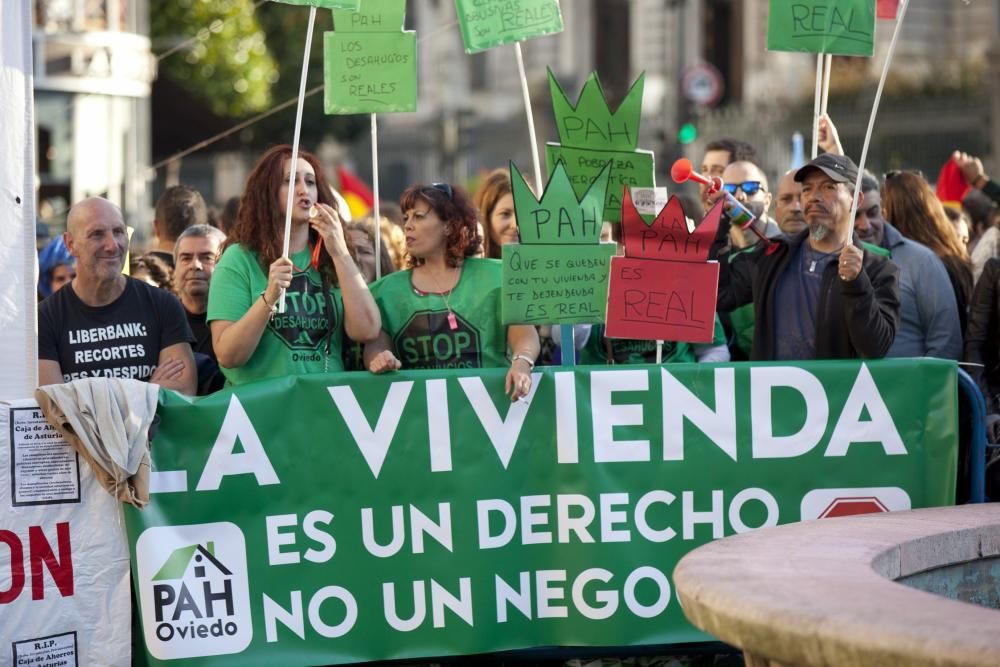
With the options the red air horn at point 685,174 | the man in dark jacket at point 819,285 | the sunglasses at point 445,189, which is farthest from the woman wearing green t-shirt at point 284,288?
the man in dark jacket at point 819,285

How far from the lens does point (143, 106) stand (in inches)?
826

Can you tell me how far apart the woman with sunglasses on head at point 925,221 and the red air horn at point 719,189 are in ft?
3.73

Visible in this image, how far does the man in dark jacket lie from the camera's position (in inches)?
219

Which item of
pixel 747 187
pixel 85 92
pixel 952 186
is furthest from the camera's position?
pixel 85 92

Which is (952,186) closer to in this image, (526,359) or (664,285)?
(664,285)

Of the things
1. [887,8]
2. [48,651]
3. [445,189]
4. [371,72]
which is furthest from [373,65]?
[887,8]

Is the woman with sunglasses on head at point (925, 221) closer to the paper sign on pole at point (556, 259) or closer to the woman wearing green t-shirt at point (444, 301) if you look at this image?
the paper sign on pole at point (556, 259)

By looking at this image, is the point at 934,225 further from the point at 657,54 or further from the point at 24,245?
the point at 657,54

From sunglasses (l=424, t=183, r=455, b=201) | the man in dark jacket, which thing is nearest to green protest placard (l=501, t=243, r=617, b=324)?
sunglasses (l=424, t=183, r=455, b=201)

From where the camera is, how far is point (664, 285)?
547cm

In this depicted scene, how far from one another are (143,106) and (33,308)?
16347 millimetres

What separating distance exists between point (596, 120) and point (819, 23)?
971mm

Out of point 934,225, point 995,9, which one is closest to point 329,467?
point 934,225

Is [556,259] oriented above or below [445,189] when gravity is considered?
below
